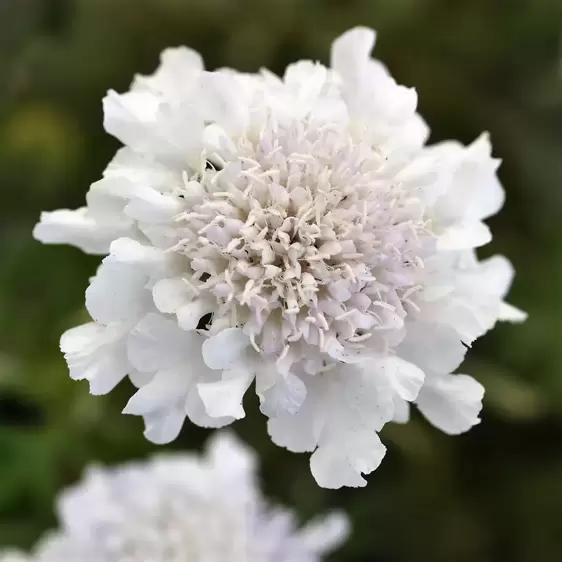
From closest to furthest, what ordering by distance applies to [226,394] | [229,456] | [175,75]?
[226,394]
[175,75]
[229,456]

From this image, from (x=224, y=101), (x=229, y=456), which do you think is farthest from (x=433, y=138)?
(x=224, y=101)

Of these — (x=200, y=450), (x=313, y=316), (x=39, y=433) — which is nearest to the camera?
(x=313, y=316)

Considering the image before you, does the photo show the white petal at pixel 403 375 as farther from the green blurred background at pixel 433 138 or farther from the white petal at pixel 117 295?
the green blurred background at pixel 433 138

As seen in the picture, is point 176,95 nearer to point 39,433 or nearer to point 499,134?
point 39,433

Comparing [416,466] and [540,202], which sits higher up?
[540,202]

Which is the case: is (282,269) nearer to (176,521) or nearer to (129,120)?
(129,120)

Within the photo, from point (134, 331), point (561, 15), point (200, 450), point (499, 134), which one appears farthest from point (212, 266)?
point (561, 15)

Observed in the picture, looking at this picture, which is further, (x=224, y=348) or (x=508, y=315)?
(x=508, y=315)
